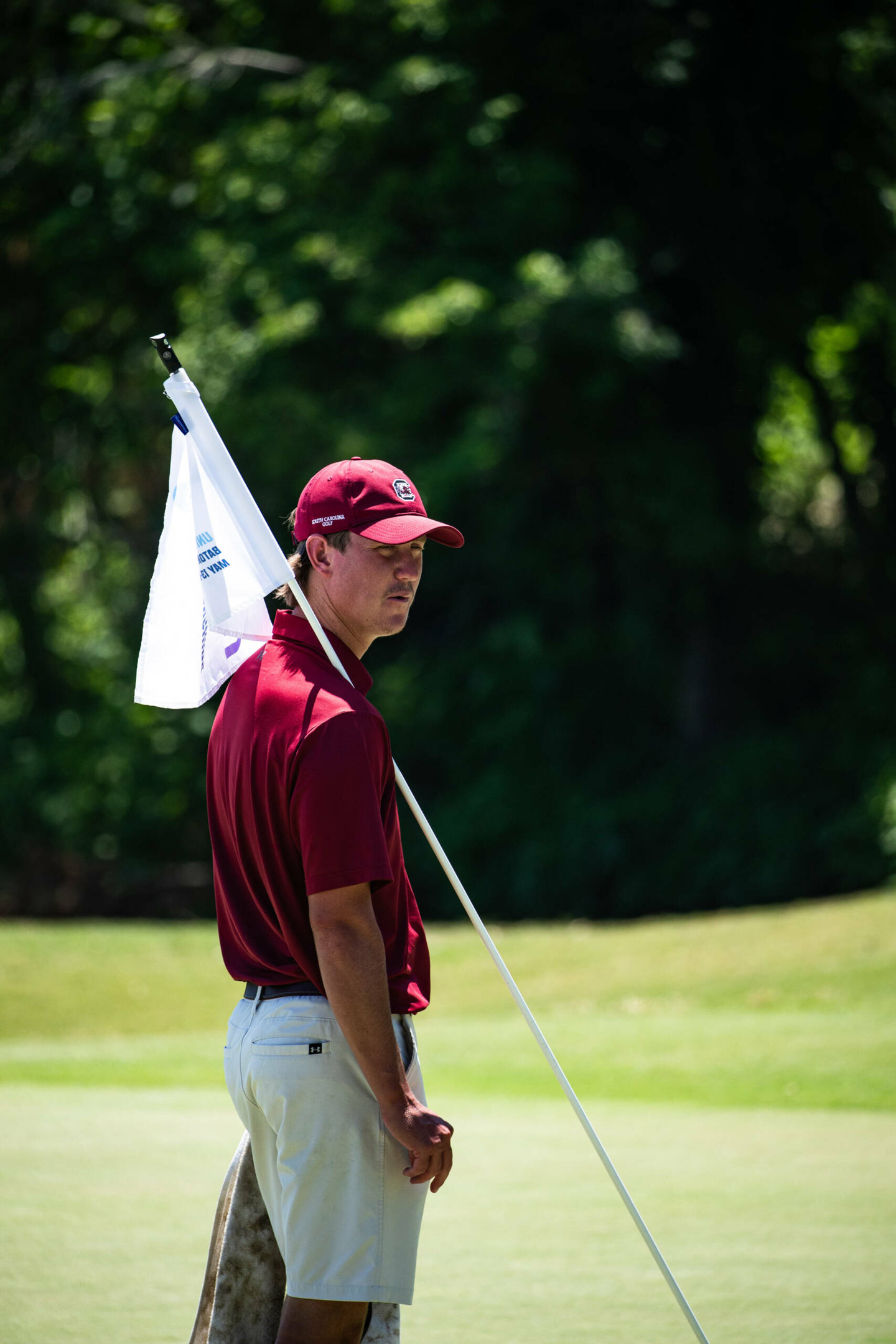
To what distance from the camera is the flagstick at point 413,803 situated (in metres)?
2.86

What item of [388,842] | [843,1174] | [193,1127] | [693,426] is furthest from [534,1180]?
[693,426]

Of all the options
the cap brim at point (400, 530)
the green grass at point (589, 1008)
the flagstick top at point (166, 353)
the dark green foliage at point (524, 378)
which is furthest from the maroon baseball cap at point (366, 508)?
the dark green foliage at point (524, 378)

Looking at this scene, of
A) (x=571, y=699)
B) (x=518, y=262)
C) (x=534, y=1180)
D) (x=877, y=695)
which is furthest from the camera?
(x=571, y=699)

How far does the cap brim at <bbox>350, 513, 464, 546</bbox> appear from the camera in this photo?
114 inches

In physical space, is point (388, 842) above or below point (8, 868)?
above

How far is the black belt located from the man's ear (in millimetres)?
760

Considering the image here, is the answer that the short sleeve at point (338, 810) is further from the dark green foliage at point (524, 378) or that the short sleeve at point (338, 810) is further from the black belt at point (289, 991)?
the dark green foliage at point (524, 378)

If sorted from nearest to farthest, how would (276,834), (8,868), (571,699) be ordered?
(276,834)
(571,699)
(8,868)

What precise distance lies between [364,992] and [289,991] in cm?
22

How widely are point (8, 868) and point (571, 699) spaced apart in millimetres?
7425

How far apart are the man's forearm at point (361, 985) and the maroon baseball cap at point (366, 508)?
0.70 metres

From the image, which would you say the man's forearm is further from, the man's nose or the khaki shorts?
the man's nose

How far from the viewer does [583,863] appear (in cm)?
1712

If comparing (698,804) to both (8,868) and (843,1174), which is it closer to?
(8,868)
